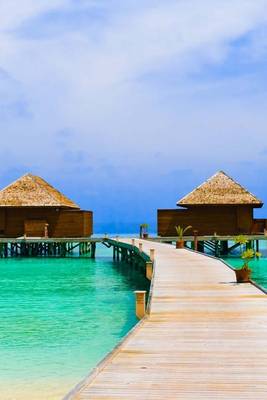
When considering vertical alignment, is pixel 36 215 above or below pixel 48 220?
above

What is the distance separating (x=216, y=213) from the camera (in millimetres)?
44750

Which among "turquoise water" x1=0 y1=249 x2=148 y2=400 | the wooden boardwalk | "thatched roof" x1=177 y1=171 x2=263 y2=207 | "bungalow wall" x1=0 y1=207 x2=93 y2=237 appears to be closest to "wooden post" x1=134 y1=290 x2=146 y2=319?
the wooden boardwalk

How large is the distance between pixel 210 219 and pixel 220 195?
1783 mm

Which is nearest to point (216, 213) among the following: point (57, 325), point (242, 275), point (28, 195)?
point (28, 195)

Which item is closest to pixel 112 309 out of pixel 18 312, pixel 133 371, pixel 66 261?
Answer: pixel 18 312

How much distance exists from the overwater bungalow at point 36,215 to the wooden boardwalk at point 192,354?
99.0 ft

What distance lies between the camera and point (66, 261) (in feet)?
134

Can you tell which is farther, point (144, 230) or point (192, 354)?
point (144, 230)

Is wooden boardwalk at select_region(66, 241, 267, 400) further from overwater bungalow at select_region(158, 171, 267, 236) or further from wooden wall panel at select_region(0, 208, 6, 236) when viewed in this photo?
wooden wall panel at select_region(0, 208, 6, 236)

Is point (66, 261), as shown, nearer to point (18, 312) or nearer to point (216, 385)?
point (18, 312)

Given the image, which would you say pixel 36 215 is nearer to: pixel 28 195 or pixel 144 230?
pixel 28 195

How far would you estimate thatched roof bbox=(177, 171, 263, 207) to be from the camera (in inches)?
1734

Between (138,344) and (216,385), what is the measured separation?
241cm

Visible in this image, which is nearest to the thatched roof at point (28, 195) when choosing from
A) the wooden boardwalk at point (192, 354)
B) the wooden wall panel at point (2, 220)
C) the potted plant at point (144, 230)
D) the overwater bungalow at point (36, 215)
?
the overwater bungalow at point (36, 215)
